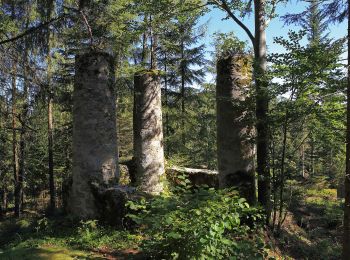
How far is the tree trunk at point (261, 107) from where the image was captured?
7770mm

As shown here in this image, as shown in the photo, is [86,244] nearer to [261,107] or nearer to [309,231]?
[261,107]

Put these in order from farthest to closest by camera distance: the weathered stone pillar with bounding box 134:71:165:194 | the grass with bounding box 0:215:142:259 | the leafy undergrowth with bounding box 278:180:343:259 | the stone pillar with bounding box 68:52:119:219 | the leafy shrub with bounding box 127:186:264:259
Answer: the weathered stone pillar with bounding box 134:71:165:194
the leafy undergrowth with bounding box 278:180:343:259
the stone pillar with bounding box 68:52:119:219
the grass with bounding box 0:215:142:259
the leafy shrub with bounding box 127:186:264:259

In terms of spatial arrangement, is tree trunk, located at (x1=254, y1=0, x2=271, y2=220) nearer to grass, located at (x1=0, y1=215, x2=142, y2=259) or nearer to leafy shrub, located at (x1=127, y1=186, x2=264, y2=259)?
grass, located at (x1=0, y1=215, x2=142, y2=259)

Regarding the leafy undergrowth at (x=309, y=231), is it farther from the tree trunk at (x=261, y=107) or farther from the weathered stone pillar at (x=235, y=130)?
the weathered stone pillar at (x=235, y=130)

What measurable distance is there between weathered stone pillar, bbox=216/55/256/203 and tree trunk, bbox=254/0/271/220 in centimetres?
21

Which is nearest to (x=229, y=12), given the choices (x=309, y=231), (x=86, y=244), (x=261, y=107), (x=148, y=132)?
(x=261, y=107)

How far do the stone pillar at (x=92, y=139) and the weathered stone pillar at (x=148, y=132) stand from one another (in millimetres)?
2176

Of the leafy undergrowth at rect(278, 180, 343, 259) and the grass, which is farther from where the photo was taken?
the leafy undergrowth at rect(278, 180, 343, 259)

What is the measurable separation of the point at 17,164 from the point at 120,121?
21.2 ft

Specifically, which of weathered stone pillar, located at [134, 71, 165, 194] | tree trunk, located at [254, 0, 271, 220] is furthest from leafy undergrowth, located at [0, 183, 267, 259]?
weathered stone pillar, located at [134, 71, 165, 194]

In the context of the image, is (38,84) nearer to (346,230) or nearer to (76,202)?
(76,202)

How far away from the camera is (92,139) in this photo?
308 inches

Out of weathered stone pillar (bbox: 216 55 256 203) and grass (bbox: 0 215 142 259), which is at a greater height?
weathered stone pillar (bbox: 216 55 256 203)

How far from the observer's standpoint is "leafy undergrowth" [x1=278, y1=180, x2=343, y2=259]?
8879mm
